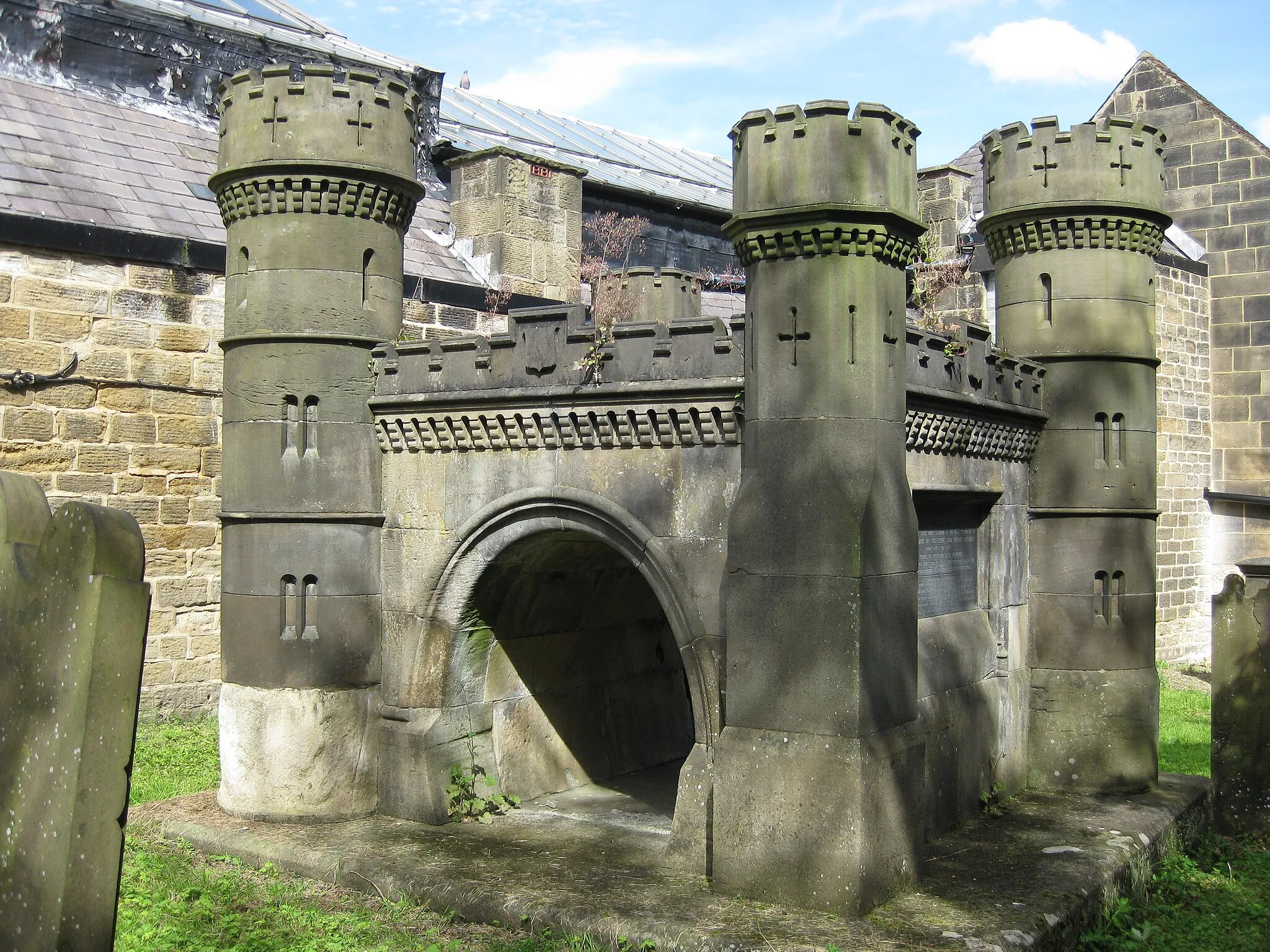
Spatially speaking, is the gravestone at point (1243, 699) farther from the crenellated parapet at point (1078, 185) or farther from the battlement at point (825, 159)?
the battlement at point (825, 159)

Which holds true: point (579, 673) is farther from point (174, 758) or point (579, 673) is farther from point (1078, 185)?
point (1078, 185)

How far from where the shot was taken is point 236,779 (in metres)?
9.16

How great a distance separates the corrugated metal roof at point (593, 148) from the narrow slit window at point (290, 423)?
25.3ft

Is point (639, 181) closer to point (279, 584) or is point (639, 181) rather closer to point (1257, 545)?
point (1257, 545)

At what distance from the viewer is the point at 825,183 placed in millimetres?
7051

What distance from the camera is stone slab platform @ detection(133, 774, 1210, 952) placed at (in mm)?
6633

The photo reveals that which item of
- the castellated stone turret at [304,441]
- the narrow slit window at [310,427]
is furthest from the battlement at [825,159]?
the narrow slit window at [310,427]

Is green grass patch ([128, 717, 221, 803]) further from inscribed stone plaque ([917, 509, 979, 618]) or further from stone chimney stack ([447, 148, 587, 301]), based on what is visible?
stone chimney stack ([447, 148, 587, 301])

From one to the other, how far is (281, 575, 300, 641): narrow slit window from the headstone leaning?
20.4ft

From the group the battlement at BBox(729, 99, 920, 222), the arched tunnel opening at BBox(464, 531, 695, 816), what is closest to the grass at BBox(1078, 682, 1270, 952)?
the arched tunnel opening at BBox(464, 531, 695, 816)

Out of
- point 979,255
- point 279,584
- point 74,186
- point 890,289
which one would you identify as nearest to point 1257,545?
point 979,255

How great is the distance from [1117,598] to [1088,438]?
131cm

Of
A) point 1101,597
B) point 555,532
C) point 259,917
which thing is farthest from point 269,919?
point 1101,597

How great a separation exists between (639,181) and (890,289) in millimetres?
12561
